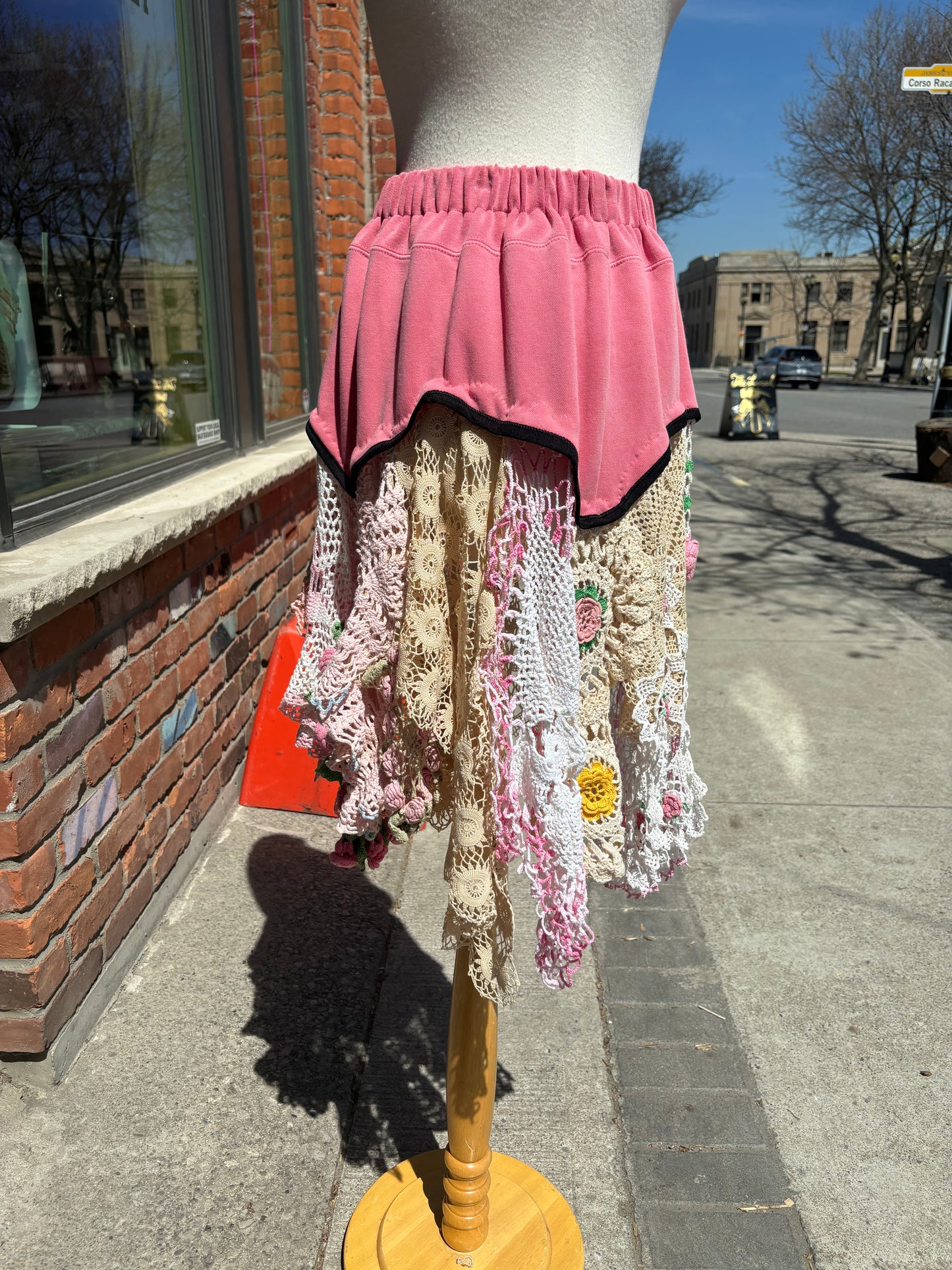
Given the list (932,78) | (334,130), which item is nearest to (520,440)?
(334,130)

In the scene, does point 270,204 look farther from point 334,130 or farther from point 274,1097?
point 274,1097

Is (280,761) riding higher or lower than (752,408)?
lower

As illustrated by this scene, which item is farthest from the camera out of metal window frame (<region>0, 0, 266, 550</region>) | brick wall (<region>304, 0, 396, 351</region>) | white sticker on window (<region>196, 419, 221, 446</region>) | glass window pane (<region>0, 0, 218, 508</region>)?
brick wall (<region>304, 0, 396, 351</region>)

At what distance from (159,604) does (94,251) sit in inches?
46.0

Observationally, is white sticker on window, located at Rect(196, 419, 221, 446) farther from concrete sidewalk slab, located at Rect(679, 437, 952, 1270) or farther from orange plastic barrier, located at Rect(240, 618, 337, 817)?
concrete sidewalk slab, located at Rect(679, 437, 952, 1270)

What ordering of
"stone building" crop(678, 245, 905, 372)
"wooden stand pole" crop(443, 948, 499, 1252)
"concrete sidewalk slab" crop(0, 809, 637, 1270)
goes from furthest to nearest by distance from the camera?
"stone building" crop(678, 245, 905, 372)
"concrete sidewalk slab" crop(0, 809, 637, 1270)
"wooden stand pole" crop(443, 948, 499, 1252)

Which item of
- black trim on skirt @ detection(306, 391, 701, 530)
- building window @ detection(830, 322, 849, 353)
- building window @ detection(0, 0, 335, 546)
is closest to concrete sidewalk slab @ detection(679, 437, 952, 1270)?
black trim on skirt @ detection(306, 391, 701, 530)

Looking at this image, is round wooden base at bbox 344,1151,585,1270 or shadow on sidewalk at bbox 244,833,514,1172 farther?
shadow on sidewalk at bbox 244,833,514,1172

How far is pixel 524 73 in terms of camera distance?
4.04ft

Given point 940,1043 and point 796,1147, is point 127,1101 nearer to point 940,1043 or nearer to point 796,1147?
point 796,1147

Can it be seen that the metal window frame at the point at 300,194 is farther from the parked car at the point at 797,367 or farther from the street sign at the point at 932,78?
the parked car at the point at 797,367

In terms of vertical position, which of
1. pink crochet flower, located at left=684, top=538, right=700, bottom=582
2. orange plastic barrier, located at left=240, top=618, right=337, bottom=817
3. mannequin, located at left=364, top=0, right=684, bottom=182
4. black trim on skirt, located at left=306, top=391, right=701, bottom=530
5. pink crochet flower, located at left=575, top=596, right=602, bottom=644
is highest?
mannequin, located at left=364, top=0, right=684, bottom=182

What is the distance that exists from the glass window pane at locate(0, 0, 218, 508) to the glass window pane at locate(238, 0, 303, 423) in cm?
59

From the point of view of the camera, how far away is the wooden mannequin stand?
1599 millimetres
